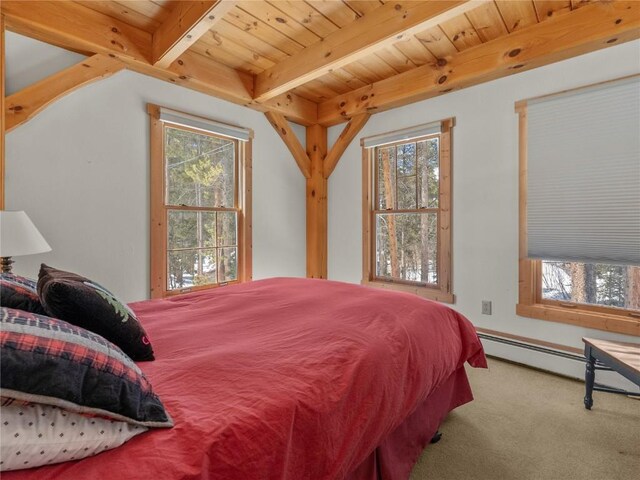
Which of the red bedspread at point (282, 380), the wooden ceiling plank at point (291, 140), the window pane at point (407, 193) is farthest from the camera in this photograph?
the wooden ceiling plank at point (291, 140)

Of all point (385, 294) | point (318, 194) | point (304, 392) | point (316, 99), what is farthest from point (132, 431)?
point (316, 99)

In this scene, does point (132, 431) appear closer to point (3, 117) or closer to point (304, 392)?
point (304, 392)

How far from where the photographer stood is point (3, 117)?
2068 mm

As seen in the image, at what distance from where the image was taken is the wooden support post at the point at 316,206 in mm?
4145

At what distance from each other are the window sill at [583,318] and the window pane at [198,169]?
2974mm

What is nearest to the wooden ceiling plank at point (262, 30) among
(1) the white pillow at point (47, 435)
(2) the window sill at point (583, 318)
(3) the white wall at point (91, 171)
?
(3) the white wall at point (91, 171)

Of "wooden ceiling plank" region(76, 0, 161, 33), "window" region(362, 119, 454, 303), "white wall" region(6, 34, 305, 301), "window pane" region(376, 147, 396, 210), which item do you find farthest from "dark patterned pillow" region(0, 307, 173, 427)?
"window pane" region(376, 147, 396, 210)

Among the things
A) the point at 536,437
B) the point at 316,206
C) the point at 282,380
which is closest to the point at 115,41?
the point at 316,206

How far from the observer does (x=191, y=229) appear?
3176mm

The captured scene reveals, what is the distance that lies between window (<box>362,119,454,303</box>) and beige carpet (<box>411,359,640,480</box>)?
44.8 inches

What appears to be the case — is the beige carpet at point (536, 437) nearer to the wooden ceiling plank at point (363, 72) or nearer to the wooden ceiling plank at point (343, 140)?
the wooden ceiling plank at point (343, 140)

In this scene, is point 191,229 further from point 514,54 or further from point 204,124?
point 514,54

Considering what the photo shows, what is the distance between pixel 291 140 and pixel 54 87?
2.26 meters

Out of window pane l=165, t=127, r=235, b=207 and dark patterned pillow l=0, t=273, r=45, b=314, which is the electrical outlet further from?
dark patterned pillow l=0, t=273, r=45, b=314
